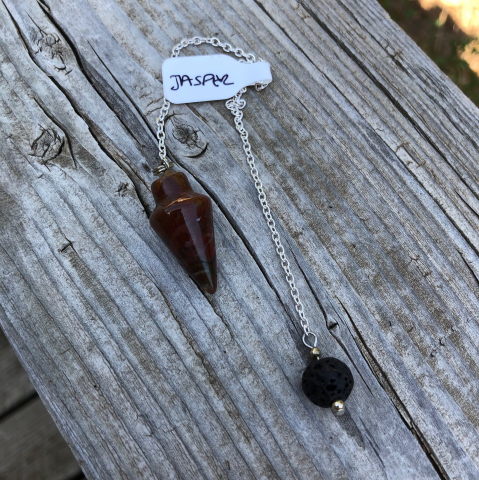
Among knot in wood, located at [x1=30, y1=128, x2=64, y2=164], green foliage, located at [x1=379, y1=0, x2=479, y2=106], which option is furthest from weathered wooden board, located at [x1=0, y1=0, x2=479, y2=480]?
green foliage, located at [x1=379, y1=0, x2=479, y2=106]

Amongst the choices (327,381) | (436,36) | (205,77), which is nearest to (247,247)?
(327,381)

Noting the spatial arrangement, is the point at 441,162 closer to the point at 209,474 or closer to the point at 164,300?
the point at 164,300

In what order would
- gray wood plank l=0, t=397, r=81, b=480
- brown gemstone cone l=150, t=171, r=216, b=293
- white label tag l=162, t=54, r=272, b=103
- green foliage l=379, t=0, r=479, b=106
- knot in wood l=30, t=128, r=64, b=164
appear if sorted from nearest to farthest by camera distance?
brown gemstone cone l=150, t=171, r=216, b=293 < knot in wood l=30, t=128, r=64, b=164 < white label tag l=162, t=54, r=272, b=103 < gray wood plank l=0, t=397, r=81, b=480 < green foliage l=379, t=0, r=479, b=106

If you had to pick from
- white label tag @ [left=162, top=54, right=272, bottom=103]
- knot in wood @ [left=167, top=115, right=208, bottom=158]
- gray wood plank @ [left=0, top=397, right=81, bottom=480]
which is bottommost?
gray wood plank @ [left=0, top=397, right=81, bottom=480]

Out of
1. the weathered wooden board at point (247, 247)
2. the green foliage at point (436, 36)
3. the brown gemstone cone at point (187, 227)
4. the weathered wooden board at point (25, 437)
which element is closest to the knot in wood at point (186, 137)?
the weathered wooden board at point (247, 247)

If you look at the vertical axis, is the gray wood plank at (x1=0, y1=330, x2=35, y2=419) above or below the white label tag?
below

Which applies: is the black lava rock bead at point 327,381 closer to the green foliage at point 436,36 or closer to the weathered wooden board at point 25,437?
the weathered wooden board at point 25,437

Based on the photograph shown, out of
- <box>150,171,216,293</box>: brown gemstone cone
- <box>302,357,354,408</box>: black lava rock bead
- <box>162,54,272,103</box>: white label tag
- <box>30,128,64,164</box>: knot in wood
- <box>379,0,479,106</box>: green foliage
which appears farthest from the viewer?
<box>379,0,479,106</box>: green foliage

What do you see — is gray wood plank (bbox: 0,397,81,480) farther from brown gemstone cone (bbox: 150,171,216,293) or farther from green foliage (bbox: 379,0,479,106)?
green foliage (bbox: 379,0,479,106)
